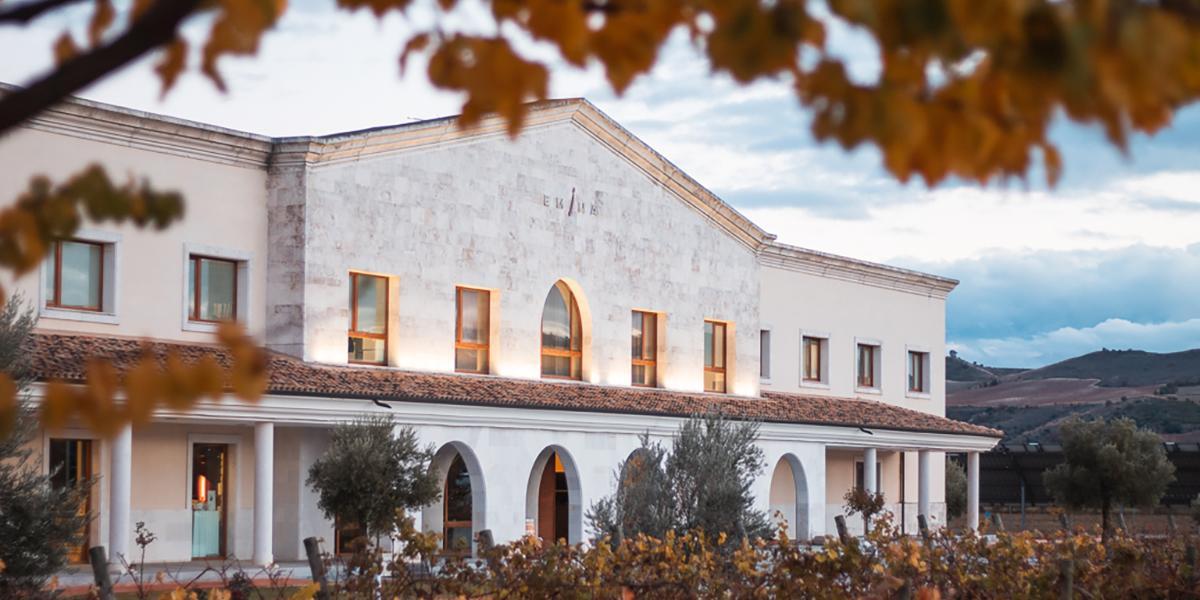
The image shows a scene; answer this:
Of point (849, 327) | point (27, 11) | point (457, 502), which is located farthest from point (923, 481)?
point (27, 11)

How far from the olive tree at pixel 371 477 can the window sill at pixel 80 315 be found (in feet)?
13.3

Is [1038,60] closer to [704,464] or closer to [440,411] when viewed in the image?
[704,464]

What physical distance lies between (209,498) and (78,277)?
433 centimetres

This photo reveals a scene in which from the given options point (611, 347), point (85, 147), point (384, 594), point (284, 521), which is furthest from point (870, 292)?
point (384, 594)

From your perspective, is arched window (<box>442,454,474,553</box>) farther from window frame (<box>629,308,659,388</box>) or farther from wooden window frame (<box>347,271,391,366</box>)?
window frame (<box>629,308,659,388</box>)

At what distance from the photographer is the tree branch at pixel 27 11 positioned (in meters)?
2.73

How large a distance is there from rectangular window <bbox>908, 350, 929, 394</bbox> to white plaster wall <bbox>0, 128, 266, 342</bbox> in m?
23.8

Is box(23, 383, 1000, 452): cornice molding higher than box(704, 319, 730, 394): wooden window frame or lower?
lower

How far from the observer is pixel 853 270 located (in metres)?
42.3

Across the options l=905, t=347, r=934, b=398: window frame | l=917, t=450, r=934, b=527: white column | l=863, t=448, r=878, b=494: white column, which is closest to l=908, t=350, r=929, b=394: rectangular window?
l=905, t=347, r=934, b=398: window frame

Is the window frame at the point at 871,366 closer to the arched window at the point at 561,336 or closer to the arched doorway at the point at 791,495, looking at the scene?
the arched doorway at the point at 791,495

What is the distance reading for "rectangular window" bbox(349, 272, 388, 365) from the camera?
28422 millimetres

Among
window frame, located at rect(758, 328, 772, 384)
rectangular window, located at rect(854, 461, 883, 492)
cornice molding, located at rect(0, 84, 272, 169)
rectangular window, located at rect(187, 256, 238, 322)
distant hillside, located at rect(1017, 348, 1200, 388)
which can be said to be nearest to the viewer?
cornice molding, located at rect(0, 84, 272, 169)

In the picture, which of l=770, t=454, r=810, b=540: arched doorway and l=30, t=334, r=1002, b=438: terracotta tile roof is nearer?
l=30, t=334, r=1002, b=438: terracotta tile roof
